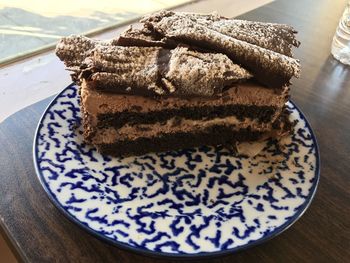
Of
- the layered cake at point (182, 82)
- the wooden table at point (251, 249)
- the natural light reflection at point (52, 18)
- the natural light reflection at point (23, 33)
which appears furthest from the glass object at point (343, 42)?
the natural light reflection at point (23, 33)

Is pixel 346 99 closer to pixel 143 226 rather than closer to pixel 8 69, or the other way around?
pixel 143 226

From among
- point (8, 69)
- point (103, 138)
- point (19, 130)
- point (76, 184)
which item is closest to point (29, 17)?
point (8, 69)

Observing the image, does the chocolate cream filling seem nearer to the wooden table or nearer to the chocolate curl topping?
the chocolate curl topping

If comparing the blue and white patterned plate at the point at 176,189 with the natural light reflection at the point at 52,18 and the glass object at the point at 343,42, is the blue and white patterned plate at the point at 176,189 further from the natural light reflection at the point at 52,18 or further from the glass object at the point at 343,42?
the natural light reflection at the point at 52,18

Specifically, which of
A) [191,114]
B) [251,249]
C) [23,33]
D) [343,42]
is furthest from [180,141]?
[23,33]

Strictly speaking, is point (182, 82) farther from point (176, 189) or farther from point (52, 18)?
point (52, 18)

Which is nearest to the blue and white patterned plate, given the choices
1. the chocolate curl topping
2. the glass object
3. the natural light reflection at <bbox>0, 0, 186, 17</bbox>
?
the chocolate curl topping
